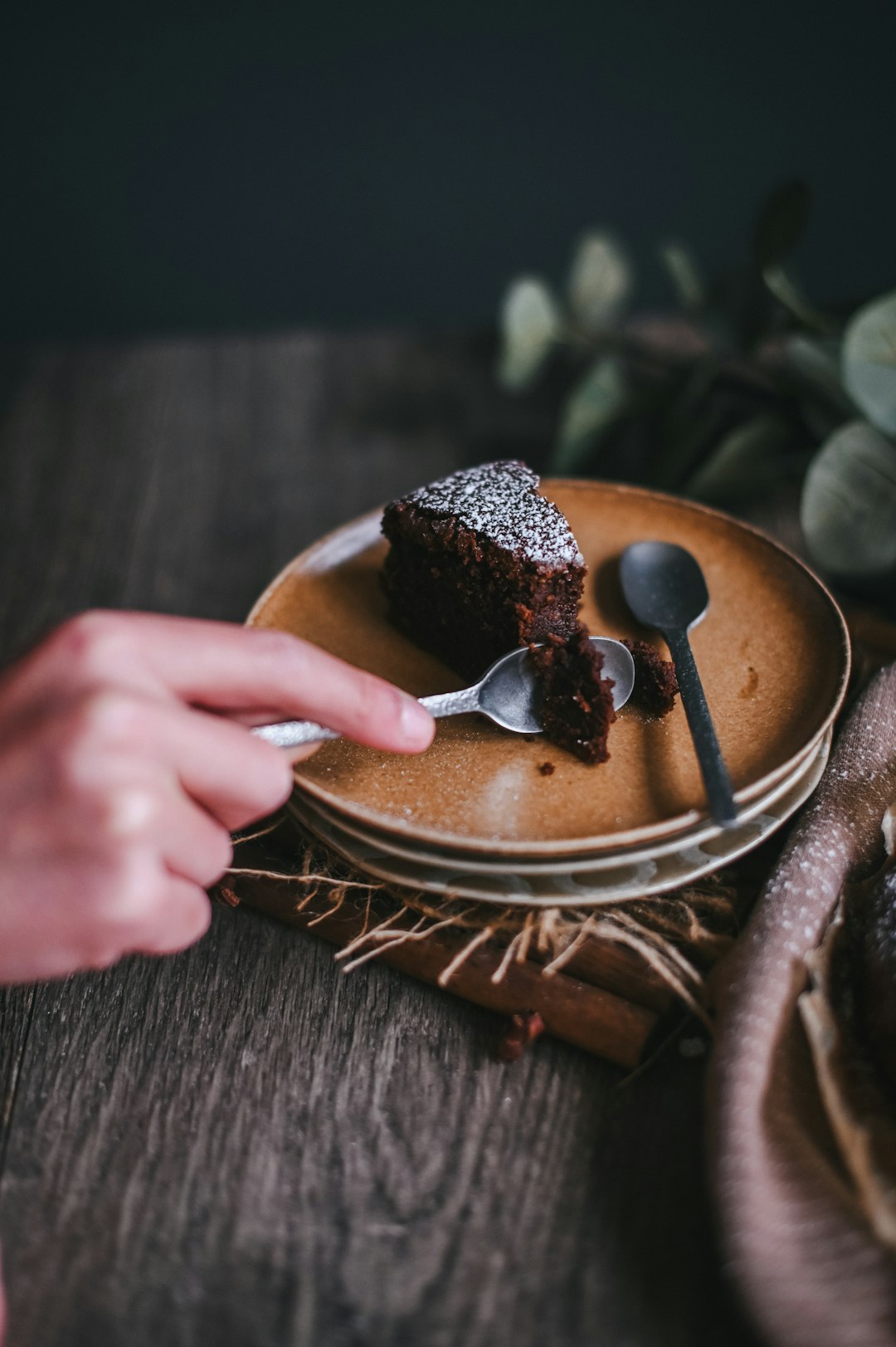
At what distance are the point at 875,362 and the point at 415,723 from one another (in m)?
1.11

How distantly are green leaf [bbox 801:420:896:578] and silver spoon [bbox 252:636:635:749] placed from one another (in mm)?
532

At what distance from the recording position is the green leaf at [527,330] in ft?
8.05

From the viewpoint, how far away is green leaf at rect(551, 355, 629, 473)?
227 centimetres

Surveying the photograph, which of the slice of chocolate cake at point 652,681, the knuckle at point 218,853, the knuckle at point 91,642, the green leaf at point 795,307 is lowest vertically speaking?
the knuckle at point 218,853

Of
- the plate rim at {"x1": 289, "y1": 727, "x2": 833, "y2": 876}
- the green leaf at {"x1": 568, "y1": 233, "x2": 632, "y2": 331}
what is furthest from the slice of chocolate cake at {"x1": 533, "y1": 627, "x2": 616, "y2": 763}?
the green leaf at {"x1": 568, "y1": 233, "x2": 632, "y2": 331}

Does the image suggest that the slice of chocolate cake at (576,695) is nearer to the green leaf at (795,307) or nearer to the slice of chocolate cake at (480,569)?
the slice of chocolate cake at (480,569)

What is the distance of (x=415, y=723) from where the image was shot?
47.2 inches

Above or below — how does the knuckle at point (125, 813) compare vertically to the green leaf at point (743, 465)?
below

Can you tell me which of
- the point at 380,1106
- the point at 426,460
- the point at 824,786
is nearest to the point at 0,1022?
the point at 380,1106

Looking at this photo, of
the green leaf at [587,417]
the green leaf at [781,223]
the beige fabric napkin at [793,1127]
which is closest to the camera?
the beige fabric napkin at [793,1127]

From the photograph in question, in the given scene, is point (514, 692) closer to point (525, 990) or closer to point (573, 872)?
point (573, 872)

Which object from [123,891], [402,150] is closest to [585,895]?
[123,891]

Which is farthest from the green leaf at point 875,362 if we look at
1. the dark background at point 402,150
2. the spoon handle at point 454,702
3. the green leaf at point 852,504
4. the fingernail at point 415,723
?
the dark background at point 402,150

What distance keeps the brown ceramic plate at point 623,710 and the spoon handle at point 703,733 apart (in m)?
0.03
